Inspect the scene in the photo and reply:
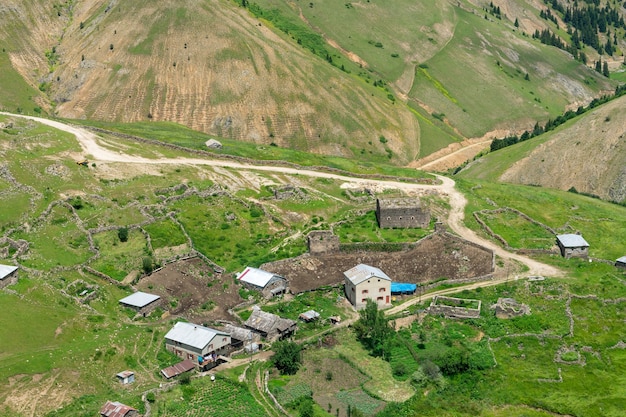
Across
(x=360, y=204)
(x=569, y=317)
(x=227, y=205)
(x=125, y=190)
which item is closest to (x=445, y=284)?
(x=569, y=317)

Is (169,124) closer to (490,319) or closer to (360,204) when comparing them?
(360,204)

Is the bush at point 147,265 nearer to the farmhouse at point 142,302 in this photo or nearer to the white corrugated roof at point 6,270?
the farmhouse at point 142,302

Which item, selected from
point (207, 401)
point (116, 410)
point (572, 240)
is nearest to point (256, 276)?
point (207, 401)

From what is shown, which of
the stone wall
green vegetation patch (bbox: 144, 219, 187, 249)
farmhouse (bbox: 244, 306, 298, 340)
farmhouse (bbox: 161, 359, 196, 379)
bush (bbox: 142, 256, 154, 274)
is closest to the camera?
farmhouse (bbox: 161, 359, 196, 379)

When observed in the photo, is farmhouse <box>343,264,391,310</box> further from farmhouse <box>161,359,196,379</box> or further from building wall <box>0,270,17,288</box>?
building wall <box>0,270,17,288</box>

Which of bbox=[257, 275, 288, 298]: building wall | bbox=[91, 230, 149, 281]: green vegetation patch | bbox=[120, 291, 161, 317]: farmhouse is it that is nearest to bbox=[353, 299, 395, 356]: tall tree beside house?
bbox=[257, 275, 288, 298]: building wall

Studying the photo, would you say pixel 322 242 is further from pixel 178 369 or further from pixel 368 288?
pixel 178 369
